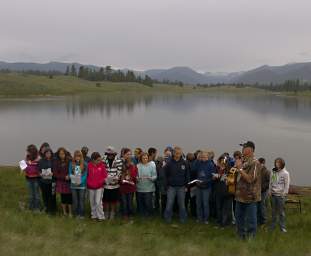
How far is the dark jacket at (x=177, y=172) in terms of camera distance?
9031mm

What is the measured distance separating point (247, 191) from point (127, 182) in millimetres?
3099

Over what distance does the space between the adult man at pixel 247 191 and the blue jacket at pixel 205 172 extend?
143 cm

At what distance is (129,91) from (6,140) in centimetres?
12382

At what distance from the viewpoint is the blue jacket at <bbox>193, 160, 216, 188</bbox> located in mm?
9062

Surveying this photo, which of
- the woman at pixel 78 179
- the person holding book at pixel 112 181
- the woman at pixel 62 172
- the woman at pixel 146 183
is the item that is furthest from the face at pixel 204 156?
the woman at pixel 62 172

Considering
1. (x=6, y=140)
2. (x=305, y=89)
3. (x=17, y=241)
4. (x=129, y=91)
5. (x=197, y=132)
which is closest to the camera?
(x=17, y=241)

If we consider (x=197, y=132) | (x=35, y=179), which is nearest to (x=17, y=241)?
(x=35, y=179)

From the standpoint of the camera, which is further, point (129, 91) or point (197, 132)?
point (129, 91)

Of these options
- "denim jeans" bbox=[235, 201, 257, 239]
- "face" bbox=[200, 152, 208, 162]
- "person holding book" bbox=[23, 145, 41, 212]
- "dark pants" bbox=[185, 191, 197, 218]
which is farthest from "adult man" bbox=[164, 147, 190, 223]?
"person holding book" bbox=[23, 145, 41, 212]

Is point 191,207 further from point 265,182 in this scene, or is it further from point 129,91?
point 129,91

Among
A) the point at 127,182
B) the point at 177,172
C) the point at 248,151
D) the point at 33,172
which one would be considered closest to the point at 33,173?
A: the point at 33,172

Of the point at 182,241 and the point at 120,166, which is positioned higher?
the point at 120,166

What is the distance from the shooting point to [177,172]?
903 centimetres

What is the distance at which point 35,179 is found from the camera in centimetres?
943
